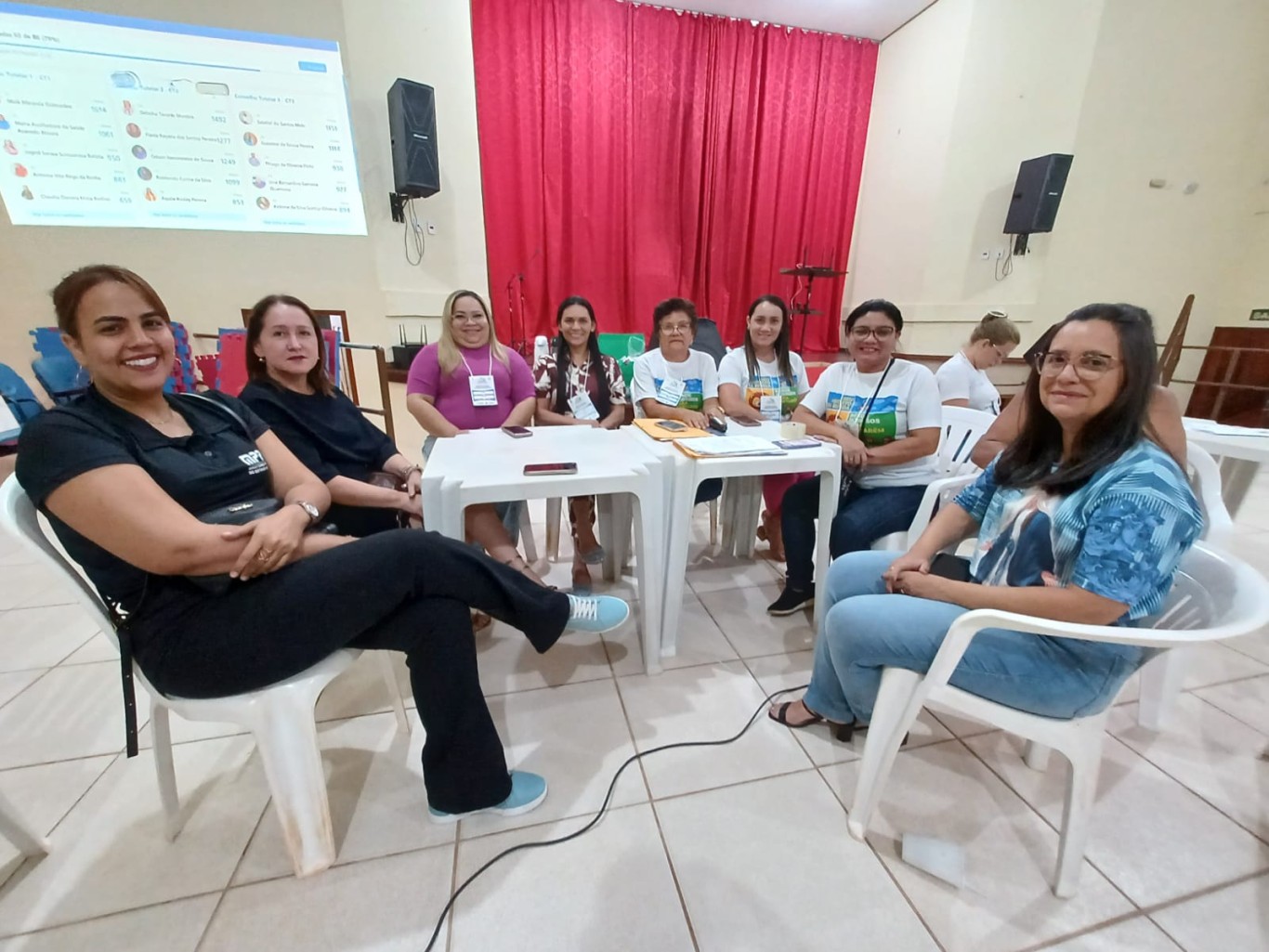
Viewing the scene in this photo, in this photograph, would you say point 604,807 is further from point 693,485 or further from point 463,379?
point 463,379

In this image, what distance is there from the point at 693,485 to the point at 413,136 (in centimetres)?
295

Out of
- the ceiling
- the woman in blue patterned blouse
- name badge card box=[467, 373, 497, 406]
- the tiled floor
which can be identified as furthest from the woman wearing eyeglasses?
the ceiling

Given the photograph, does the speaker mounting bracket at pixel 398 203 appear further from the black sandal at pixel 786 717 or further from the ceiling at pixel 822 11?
the black sandal at pixel 786 717

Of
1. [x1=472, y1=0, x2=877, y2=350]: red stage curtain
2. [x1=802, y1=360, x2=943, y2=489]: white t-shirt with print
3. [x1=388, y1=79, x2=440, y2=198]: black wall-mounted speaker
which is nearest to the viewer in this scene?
[x1=802, y1=360, x2=943, y2=489]: white t-shirt with print

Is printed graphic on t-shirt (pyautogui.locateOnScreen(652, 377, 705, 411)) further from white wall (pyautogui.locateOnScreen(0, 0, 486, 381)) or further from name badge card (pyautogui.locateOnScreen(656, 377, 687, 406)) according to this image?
white wall (pyautogui.locateOnScreen(0, 0, 486, 381))

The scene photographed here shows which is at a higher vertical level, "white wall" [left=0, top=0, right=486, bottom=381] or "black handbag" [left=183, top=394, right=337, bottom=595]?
"white wall" [left=0, top=0, right=486, bottom=381]

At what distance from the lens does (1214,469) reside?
136 cm

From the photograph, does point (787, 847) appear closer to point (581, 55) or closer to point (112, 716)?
point (112, 716)

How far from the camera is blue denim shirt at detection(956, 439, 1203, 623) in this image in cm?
78

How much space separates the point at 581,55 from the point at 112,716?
4272 mm

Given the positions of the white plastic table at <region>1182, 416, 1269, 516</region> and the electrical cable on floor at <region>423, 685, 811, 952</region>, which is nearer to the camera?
the electrical cable on floor at <region>423, 685, 811, 952</region>

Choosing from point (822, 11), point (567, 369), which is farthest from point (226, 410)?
point (822, 11)

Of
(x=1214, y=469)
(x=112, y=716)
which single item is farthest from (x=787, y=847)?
(x=112, y=716)

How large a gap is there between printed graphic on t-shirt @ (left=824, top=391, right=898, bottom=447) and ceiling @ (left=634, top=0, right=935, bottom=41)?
3.51 meters
